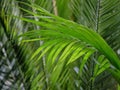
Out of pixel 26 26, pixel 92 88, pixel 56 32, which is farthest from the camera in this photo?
pixel 26 26

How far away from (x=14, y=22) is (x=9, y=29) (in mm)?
57

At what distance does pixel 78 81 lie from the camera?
1919mm

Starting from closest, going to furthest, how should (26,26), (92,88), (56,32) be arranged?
(56,32) → (92,88) → (26,26)

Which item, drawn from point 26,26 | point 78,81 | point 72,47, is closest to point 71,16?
point 26,26

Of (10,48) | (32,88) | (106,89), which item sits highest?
(10,48)

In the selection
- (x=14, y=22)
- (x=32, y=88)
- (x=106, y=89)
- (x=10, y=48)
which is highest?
(x=14, y=22)

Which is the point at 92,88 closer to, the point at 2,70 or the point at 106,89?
the point at 106,89

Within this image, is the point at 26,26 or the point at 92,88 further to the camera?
the point at 26,26

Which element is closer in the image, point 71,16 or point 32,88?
point 32,88

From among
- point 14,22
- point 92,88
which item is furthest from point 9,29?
point 92,88

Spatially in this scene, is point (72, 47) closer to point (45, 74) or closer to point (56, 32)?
point (56, 32)

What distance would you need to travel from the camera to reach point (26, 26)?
203 centimetres

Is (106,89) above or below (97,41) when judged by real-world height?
below

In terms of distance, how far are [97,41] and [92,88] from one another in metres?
0.91
